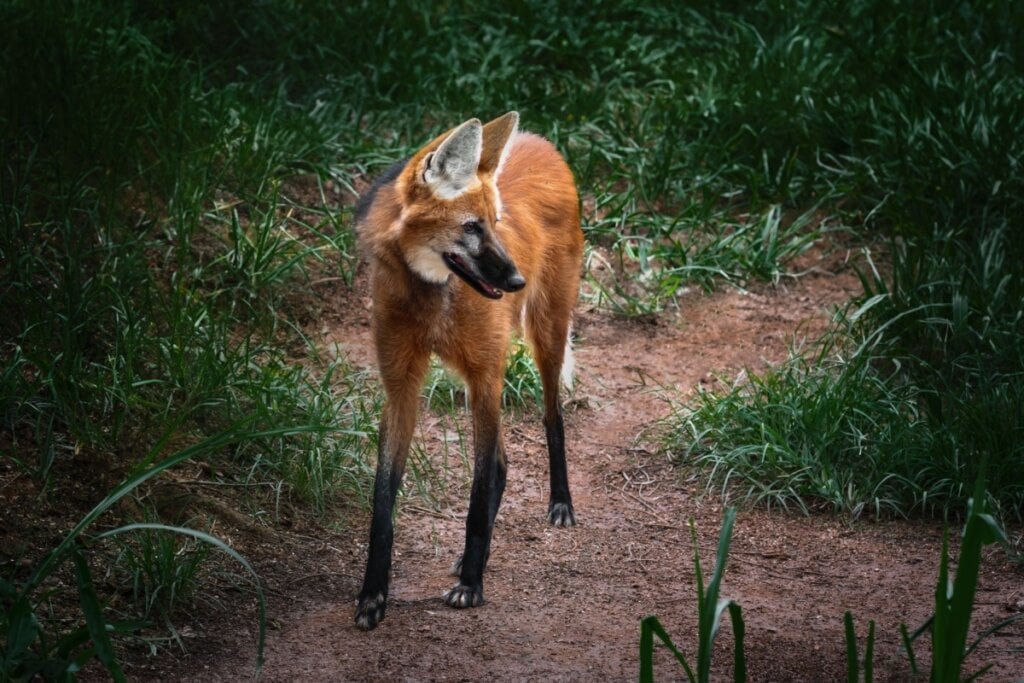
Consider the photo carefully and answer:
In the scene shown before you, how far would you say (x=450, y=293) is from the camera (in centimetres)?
374

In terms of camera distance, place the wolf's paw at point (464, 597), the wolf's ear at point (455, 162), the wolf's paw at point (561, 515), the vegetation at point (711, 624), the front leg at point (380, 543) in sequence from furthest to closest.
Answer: the wolf's paw at point (561, 515), the wolf's paw at point (464, 597), the front leg at point (380, 543), the wolf's ear at point (455, 162), the vegetation at point (711, 624)

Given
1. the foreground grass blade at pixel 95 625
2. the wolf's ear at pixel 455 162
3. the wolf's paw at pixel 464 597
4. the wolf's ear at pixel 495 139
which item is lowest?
the wolf's paw at pixel 464 597

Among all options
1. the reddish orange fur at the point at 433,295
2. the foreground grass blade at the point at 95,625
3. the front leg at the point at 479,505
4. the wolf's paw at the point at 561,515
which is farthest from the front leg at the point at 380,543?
the foreground grass blade at the point at 95,625

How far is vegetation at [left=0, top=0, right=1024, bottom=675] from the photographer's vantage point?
428cm

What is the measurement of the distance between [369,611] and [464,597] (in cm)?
31

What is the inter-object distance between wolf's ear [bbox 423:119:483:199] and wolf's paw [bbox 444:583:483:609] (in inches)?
48.2

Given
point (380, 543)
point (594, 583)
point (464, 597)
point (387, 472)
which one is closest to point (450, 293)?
point (387, 472)

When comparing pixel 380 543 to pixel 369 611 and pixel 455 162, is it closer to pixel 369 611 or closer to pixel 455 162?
pixel 369 611

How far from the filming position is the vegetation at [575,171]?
4281mm

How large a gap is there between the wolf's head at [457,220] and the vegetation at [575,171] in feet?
2.41

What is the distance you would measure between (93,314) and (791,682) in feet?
9.02

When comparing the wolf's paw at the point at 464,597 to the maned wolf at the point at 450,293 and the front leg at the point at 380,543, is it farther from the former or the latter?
the front leg at the point at 380,543

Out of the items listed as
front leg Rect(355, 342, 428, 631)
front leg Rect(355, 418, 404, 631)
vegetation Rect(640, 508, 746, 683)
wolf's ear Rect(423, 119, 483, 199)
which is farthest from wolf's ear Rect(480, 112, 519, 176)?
vegetation Rect(640, 508, 746, 683)

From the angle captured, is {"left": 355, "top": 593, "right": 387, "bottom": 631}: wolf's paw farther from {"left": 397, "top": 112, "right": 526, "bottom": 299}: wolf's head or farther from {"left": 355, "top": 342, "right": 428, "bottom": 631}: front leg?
{"left": 397, "top": 112, "right": 526, "bottom": 299}: wolf's head
